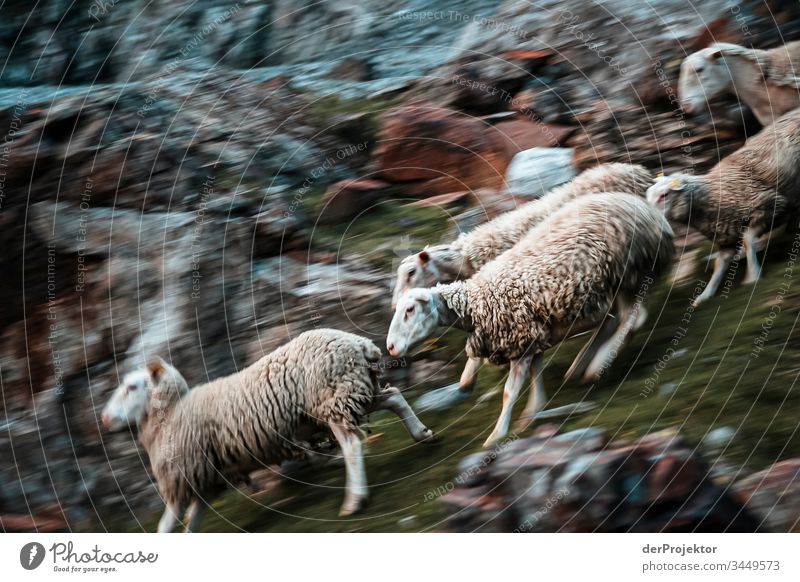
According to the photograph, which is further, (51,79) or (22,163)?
(51,79)

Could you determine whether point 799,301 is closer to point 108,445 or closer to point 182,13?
point 108,445

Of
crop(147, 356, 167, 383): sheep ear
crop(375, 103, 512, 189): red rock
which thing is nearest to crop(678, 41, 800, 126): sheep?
crop(375, 103, 512, 189): red rock

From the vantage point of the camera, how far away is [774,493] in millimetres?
7754

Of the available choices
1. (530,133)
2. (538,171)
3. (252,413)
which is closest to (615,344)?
(538,171)

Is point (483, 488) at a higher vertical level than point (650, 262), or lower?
lower

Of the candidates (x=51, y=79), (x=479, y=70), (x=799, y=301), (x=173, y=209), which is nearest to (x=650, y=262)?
(x=799, y=301)

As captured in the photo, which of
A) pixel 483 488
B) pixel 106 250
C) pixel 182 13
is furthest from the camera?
pixel 182 13

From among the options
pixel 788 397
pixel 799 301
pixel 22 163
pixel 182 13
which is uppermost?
pixel 182 13

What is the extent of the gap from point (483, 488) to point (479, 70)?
5.79 m

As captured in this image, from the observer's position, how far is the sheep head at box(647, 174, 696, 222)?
9.34m

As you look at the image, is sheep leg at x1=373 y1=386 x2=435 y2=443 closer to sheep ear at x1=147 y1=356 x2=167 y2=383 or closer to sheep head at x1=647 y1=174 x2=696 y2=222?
sheep ear at x1=147 y1=356 x2=167 y2=383

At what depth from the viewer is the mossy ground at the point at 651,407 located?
8.21 meters

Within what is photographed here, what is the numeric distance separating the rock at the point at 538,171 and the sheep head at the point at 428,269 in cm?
138

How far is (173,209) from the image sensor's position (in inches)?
434
